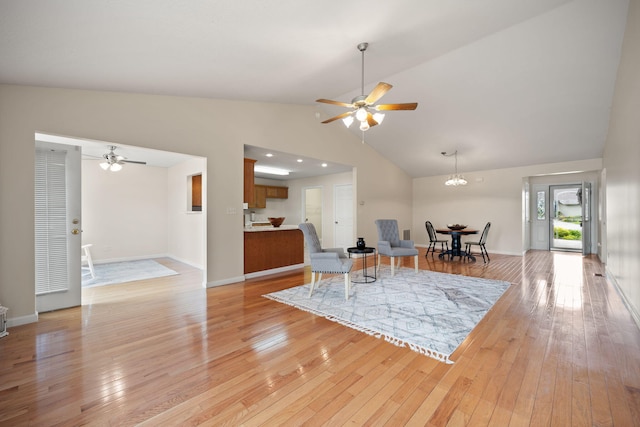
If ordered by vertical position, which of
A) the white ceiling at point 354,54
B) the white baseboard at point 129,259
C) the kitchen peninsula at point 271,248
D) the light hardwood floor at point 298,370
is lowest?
the light hardwood floor at point 298,370

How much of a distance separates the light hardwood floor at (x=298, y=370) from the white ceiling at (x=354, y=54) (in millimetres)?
2559

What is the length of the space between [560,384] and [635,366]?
2.60 ft

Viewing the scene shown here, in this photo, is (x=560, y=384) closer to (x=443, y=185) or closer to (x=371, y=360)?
(x=371, y=360)

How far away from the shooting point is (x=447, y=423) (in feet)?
4.97

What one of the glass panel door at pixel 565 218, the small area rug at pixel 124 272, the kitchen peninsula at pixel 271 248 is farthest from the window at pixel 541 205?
the small area rug at pixel 124 272

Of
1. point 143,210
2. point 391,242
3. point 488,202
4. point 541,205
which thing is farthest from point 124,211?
point 541,205

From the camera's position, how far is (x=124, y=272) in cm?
529

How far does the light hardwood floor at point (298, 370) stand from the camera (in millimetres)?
1594

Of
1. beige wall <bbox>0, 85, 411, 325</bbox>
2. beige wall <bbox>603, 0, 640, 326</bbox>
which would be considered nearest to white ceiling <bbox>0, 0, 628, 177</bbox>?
beige wall <bbox>0, 85, 411, 325</bbox>

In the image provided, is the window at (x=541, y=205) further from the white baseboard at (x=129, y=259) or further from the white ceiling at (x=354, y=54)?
the white baseboard at (x=129, y=259)

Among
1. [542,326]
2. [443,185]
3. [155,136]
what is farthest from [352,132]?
[542,326]

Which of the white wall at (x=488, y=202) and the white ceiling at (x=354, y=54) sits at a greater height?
the white ceiling at (x=354, y=54)

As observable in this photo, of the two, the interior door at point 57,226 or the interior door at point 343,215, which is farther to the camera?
the interior door at point 343,215

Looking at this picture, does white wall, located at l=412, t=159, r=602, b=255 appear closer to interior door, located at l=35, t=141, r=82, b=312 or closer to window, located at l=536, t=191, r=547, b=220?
window, located at l=536, t=191, r=547, b=220
